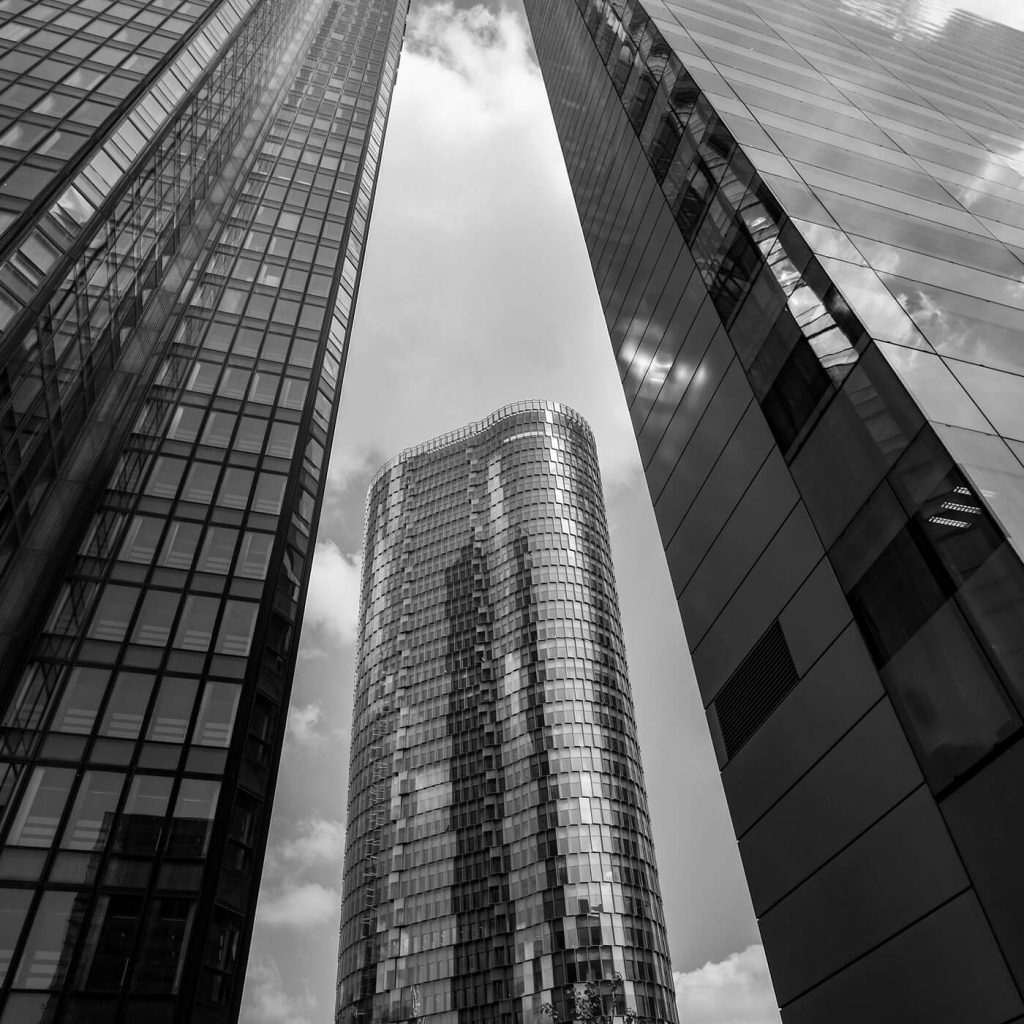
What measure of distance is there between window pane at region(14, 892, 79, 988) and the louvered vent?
52.3 feet

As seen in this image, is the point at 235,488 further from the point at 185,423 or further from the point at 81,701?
the point at 81,701

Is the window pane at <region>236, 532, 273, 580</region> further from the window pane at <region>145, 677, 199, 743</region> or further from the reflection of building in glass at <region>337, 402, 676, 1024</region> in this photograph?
the reflection of building in glass at <region>337, 402, 676, 1024</region>

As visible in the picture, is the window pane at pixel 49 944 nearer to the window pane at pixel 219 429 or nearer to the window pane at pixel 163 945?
the window pane at pixel 163 945

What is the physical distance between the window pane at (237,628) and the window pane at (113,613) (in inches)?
114

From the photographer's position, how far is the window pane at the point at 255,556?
2856cm

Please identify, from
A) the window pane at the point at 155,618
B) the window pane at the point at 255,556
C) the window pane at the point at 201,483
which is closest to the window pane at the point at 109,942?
the window pane at the point at 155,618

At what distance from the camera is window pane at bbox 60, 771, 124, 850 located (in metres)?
20.7

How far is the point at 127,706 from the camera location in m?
23.7

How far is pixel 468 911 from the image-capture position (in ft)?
321

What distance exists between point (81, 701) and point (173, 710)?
2513 millimetres

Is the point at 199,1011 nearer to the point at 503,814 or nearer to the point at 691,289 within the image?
the point at 691,289

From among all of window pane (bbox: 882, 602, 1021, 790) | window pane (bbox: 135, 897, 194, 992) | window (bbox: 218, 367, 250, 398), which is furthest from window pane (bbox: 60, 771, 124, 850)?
window pane (bbox: 882, 602, 1021, 790)

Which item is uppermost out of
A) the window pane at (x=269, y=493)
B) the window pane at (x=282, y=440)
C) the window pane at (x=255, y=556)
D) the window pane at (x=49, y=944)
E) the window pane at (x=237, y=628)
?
the window pane at (x=282, y=440)

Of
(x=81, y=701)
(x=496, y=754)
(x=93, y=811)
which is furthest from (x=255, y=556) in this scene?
(x=496, y=754)
